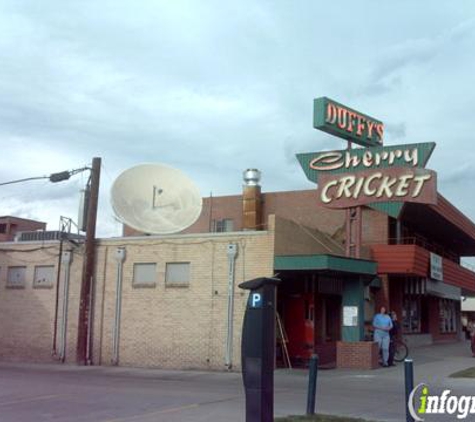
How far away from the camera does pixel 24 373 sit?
19.3 m

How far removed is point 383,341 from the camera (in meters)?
20.5

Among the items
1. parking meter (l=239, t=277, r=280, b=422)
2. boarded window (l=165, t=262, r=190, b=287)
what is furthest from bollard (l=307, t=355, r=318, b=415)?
boarded window (l=165, t=262, r=190, b=287)

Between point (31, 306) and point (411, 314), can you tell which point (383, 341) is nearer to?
point (31, 306)

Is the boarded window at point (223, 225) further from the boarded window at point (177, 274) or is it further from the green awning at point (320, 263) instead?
the green awning at point (320, 263)

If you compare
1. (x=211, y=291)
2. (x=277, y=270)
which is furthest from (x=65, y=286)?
(x=277, y=270)

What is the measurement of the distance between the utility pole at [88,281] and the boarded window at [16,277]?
3184 mm

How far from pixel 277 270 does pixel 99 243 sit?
6.54 m

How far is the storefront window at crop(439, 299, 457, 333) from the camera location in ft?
128

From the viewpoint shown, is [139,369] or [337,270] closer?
[337,270]

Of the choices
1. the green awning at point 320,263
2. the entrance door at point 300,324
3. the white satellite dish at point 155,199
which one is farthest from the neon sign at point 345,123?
the green awning at point 320,263

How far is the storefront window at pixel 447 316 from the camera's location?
128ft

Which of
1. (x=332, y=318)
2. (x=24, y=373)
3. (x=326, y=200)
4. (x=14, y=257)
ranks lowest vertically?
(x=24, y=373)

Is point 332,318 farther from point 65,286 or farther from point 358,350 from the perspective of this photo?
point 65,286

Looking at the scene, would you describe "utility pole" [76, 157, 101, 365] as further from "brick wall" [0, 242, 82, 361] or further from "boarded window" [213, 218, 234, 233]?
"boarded window" [213, 218, 234, 233]
